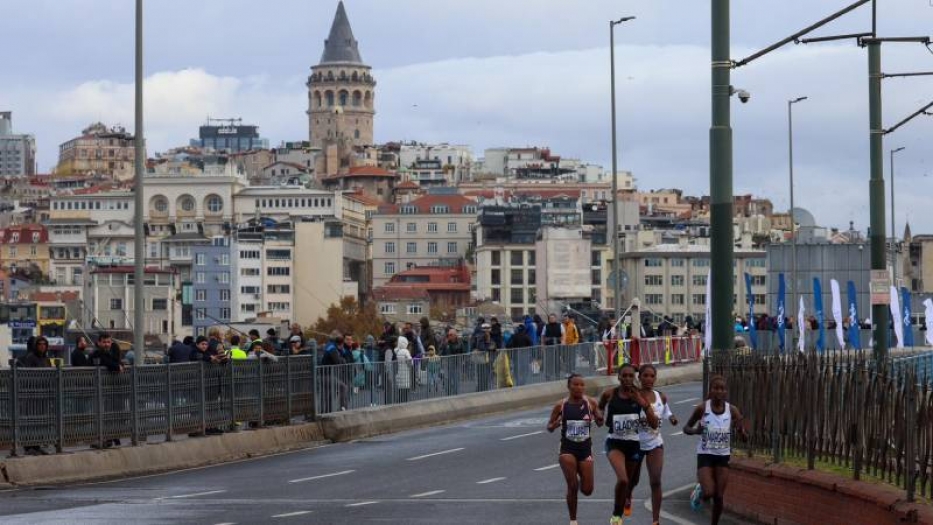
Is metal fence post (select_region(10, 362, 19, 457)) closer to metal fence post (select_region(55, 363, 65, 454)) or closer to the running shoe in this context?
metal fence post (select_region(55, 363, 65, 454))

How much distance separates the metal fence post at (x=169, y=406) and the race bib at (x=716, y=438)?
11739 millimetres

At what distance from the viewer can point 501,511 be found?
78.3 ft

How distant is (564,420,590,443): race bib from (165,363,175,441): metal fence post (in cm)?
1089

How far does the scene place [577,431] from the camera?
21.8 meters

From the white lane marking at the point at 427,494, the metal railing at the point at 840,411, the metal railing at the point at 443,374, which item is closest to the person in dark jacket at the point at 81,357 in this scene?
the white lane marking at the point at 427,494

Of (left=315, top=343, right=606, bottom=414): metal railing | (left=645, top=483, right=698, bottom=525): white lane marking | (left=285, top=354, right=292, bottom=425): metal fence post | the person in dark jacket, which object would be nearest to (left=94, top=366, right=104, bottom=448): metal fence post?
the person in dark jacket

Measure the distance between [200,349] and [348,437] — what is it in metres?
4.35

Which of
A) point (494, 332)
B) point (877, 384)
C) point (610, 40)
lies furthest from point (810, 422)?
point (610, 40)

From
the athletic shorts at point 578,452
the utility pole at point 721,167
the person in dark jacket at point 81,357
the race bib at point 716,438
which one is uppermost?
the utility pole at point 721,167

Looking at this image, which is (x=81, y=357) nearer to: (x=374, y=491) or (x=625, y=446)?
(x=374, y=491)

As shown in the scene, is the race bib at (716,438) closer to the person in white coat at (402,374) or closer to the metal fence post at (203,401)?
the metal fence post at (203,401)

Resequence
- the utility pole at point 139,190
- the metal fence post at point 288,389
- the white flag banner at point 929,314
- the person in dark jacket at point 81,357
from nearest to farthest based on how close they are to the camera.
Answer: the person in dark jacket at point 81,357, the utility pole at point 139,190, the metal fence post at point 288,389, the white flag banner at point 929,314

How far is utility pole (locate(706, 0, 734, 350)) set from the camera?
80.6 feet

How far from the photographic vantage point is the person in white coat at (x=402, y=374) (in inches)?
1592
